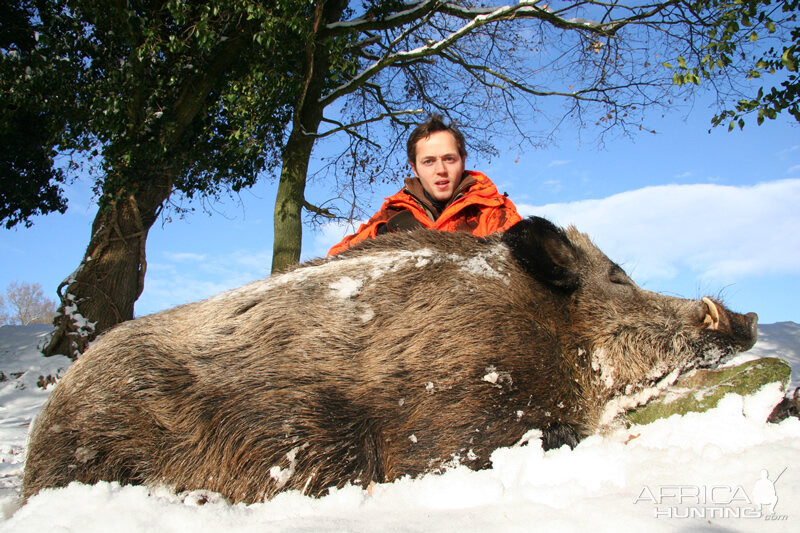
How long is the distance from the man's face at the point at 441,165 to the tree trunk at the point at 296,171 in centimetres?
471

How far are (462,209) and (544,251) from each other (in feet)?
4.17

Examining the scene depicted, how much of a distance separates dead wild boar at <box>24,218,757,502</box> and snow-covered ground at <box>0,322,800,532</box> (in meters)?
0.12

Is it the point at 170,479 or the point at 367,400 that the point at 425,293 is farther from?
the point at 170,479

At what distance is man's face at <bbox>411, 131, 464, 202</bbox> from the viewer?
405 cm

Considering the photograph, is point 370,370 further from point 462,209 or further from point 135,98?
point 135,98

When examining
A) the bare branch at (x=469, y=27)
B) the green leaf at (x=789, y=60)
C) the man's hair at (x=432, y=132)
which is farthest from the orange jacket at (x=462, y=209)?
the bare branch at (x=469, y=27)

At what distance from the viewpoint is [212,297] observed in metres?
2.86

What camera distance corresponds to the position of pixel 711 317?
9.00 feet

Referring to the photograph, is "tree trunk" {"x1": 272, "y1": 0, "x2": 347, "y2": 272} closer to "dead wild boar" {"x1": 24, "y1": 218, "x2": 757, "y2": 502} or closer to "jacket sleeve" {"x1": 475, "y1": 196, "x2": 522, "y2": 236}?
"jacket sleeve" {"x1": 475, "y1": 196, "x2": 522, "y2": 236}

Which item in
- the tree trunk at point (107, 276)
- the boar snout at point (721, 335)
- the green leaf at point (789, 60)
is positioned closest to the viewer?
the boar snout at point (721, 335)

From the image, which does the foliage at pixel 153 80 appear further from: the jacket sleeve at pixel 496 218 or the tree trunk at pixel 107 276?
the jacket sleeve at pixel 496 218

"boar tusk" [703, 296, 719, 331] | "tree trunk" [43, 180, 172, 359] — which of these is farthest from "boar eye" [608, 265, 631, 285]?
"tree trunk" [43, 180, 172, 359]

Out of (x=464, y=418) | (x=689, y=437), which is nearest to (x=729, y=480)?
(x=689, y=437)

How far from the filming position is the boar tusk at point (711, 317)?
8.90ft
